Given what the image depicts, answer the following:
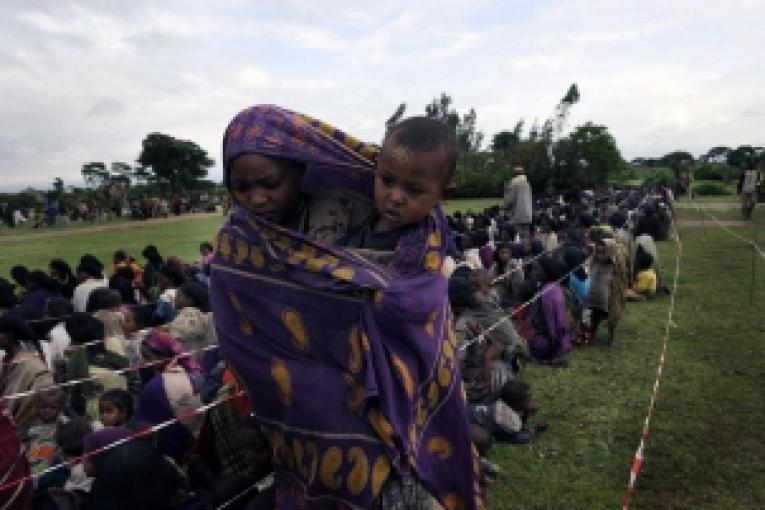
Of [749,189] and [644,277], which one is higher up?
[749,189]

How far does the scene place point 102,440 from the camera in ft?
10.3

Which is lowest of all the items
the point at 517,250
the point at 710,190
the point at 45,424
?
the point at 45,424

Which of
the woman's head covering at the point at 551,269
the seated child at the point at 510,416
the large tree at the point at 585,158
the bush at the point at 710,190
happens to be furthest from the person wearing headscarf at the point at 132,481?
the bush at the point at 710,190

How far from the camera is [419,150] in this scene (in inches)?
64.8

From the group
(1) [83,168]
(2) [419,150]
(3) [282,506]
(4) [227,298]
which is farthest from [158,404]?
(1) [83,168]

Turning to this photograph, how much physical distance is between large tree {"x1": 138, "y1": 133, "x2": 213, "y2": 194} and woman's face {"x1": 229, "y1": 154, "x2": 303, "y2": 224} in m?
57.9

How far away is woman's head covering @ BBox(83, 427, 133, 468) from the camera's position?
3.10 meters

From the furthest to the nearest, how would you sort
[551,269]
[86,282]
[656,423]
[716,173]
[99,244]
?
[716,173], [99,244], [86,282], [551,269], [656,423]

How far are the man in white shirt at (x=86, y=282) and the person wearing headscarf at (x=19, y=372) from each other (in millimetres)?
2613

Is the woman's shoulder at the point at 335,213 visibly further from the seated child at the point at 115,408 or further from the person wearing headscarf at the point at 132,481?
the seated child at the point at 115,408

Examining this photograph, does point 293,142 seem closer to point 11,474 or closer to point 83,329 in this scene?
point 11,474

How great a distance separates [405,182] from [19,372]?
4146 millimetres

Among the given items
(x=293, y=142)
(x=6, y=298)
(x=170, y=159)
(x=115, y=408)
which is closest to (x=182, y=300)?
(x=115, y=408)

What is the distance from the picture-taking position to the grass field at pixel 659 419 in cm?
412
